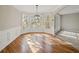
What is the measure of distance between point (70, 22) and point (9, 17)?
45.2 inches

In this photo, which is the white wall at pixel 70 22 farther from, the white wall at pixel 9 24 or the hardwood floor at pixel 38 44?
the white wall at pixel 9 24

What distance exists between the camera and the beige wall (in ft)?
7.02

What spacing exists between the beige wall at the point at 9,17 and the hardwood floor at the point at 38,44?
0.92ft

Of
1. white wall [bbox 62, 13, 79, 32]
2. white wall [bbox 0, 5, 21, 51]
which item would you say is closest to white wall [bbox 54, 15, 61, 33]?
white wall [bbox 62, 13, 79, 32]

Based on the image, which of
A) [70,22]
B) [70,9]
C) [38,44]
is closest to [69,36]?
[70,22]

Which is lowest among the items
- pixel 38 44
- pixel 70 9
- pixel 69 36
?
pixel 38 44

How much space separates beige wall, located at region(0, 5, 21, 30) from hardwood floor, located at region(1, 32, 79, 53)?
0.28 metres

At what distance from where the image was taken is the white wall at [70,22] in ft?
7.36

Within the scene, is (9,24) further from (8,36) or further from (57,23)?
(57,23)

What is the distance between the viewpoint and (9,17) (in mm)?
2201

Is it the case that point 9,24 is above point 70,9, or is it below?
below

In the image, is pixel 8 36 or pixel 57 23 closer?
pixel 8 36

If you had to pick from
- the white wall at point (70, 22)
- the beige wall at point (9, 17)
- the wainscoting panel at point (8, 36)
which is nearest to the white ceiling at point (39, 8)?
the beige wall at point (9, 17)

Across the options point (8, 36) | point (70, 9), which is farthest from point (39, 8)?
point (8, 36)
